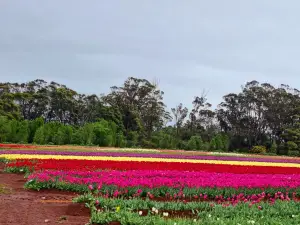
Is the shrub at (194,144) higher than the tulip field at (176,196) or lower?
higher

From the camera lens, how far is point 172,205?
29.0 ft

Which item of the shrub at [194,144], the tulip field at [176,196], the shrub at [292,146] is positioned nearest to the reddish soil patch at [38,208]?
the tulip field at [176,196]

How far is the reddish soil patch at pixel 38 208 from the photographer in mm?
8031

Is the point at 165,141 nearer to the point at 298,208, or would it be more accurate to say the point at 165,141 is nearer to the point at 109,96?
the point at 109,96

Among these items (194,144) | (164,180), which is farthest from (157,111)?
(164,180)

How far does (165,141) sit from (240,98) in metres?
19.6

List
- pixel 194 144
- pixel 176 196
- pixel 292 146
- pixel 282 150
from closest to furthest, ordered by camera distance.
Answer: pixel 176 196, pixel 194 144, pixel 292 146, pixel 282 150

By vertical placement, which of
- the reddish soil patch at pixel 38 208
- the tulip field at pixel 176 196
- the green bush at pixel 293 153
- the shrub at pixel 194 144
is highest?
the shrub at pixel 194 144

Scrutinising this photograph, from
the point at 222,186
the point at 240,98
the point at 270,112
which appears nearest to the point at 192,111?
the point at 240,98

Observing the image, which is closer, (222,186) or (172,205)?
(172,205)

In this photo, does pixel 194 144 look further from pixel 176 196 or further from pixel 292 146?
pixel 176 196

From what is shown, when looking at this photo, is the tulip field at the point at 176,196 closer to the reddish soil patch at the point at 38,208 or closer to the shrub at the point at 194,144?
the reddish soil patch at the point at 38,208

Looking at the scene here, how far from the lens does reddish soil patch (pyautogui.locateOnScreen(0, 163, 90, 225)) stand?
803 centimetres

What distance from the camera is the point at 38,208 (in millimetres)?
9250
